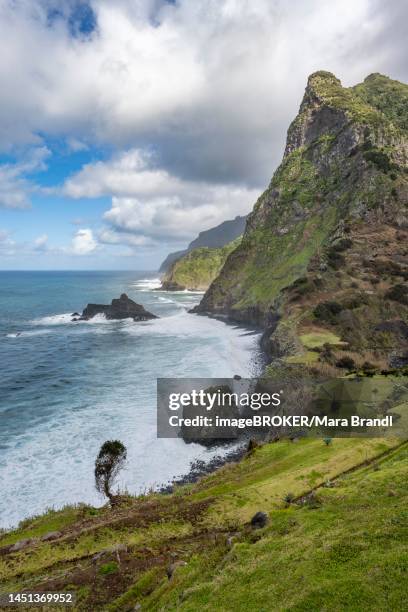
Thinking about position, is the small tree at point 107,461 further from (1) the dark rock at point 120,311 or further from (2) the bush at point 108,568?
(1) the dark rock at point 120,311

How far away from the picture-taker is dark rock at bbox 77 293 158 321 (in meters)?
125

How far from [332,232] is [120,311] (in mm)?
66642

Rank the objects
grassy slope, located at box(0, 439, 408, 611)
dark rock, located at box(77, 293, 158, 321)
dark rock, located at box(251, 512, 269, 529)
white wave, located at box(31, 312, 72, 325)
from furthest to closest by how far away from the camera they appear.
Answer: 1. dark rock, located at box(77, 293, 158, 321)
2. white wave, located at box(31, 312, 72, 325)
3. dark rock, located at box(251, 512, 269, 529)
4. grassy slope, located at box(0, 439, 408, 611)

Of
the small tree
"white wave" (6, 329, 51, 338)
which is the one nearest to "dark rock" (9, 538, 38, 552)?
the small tree

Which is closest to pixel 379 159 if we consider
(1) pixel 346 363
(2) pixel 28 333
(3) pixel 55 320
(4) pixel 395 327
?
(4) pixel 395 327

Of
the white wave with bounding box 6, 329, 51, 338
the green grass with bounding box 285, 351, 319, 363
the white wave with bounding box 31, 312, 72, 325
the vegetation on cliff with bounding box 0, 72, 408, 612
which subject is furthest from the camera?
the white wave with bounding box 31, 312, 72, 325

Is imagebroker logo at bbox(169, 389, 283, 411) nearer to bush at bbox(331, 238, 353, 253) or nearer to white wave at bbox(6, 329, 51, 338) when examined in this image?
bush at bbox(331, 238, 353, 253)

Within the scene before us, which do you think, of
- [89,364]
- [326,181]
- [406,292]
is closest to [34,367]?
[89,364]

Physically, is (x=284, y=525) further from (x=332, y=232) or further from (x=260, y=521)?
(x=332, y=232)

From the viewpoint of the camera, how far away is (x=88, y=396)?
55.7m

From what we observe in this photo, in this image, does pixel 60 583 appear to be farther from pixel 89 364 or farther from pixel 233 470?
pixel 89 364

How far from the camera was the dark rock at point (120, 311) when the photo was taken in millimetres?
124750

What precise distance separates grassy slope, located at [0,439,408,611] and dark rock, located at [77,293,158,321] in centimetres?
9791

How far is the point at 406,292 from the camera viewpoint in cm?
7131
